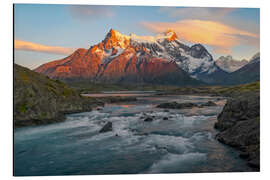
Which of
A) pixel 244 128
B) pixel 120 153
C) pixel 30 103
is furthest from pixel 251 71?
pixel 30 103

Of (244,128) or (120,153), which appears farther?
(244,128)

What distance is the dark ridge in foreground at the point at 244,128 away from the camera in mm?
8734

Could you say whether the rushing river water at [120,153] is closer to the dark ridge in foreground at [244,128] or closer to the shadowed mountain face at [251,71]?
the dark ridge in foreground at [244,128]

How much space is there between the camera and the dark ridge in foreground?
28.7ft

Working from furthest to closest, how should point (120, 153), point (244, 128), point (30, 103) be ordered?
point (30, 103), point (244, 128), point (120, 153)

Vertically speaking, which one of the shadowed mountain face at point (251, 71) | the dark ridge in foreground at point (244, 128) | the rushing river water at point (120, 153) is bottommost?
the rushing river water at point (120, 153)

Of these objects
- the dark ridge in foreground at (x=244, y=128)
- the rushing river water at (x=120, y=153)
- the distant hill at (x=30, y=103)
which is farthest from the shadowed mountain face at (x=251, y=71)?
the distant hill at (x=30, y=103)

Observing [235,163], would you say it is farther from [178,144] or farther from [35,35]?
[35,35]

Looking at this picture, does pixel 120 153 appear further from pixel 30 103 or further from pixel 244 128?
pixel 30 103

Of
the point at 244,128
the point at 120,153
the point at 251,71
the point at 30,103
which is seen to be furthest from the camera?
the point at 251,71

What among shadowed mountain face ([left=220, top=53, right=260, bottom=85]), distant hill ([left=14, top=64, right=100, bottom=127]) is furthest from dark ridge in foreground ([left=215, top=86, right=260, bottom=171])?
distant hill ([left=14, top=64, right=100, bottom=127])

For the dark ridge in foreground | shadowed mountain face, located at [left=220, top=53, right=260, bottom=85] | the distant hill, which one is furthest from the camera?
the distant hill

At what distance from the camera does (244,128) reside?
33.8ft

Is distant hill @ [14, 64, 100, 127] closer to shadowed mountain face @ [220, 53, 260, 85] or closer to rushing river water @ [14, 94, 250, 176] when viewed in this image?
rushing river water @ [14, 94, 250, 176]
